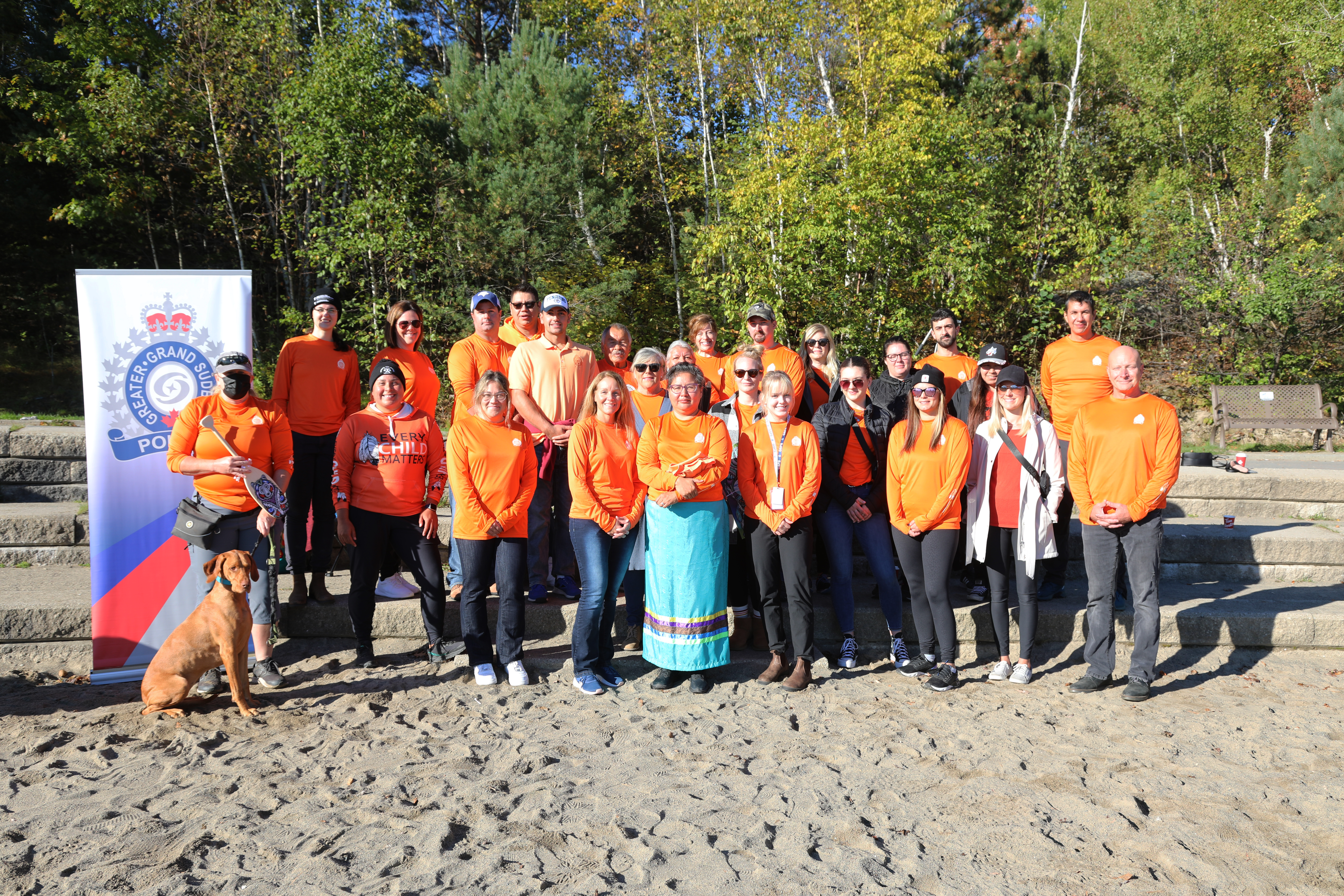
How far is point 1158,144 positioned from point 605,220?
1410 centimetres

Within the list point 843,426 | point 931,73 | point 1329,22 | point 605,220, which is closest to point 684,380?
point 843,426

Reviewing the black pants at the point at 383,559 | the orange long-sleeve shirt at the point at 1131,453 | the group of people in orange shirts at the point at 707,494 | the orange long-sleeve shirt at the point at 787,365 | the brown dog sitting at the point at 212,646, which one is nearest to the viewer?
the brown dog sitting at the point at 212,646

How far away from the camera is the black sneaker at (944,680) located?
470 centimetres

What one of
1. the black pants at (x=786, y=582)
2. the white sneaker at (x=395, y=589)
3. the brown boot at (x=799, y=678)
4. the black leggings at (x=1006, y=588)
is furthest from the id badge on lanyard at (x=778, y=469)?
the white sneaker at (x=395, y=589)

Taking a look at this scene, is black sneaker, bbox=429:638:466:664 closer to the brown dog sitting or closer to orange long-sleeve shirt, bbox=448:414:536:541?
orange long-sleeve shirt, bbox=448:414:536:541

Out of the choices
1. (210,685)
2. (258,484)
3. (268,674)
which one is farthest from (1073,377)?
(210,685)

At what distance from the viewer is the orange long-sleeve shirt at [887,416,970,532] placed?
4.63 meters

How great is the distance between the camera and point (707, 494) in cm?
451

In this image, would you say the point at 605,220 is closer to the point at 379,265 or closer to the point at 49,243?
the point at 379,265

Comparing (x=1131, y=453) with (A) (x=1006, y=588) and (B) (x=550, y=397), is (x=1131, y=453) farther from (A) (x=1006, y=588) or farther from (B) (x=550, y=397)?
(B) (x=550, y=397)

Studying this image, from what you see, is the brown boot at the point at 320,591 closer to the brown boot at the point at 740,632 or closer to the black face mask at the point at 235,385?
the black face mask at the point at 235,385

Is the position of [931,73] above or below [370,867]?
above

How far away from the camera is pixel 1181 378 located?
16.2 m

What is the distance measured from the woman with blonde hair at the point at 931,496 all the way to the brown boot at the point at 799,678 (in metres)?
0.71
